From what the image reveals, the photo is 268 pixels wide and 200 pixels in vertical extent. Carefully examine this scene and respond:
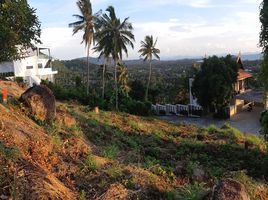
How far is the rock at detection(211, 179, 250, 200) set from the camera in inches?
283

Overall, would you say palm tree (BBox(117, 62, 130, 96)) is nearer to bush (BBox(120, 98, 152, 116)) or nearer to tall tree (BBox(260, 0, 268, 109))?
bush (BBox(120, 98, 152, 116))

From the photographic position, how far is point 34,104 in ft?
44.3

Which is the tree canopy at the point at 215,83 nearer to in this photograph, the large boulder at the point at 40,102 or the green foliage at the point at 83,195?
the large boulder at the point at 40,102

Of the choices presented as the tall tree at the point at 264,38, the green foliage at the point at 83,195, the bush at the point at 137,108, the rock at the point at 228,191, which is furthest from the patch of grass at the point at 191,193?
the bush at the point at 137,108

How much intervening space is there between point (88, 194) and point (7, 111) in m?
5.42

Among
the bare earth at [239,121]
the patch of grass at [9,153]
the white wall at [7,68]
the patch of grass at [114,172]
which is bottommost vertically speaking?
the bare earth at [239,121]

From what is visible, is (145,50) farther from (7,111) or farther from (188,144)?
(7,111)

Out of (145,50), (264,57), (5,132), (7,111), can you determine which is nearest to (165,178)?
(5,132)

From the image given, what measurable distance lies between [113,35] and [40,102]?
90.8ft

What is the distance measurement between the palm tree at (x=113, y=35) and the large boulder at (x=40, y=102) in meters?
26.3

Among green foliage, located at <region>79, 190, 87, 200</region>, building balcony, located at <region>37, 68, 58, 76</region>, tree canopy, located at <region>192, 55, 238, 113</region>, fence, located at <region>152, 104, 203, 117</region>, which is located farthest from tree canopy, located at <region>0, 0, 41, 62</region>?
building balcony, located at <region>37, 68, 58, 76</region>

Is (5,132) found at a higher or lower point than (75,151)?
higher

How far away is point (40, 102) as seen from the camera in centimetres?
1355

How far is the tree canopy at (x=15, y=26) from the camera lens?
19.4 m
